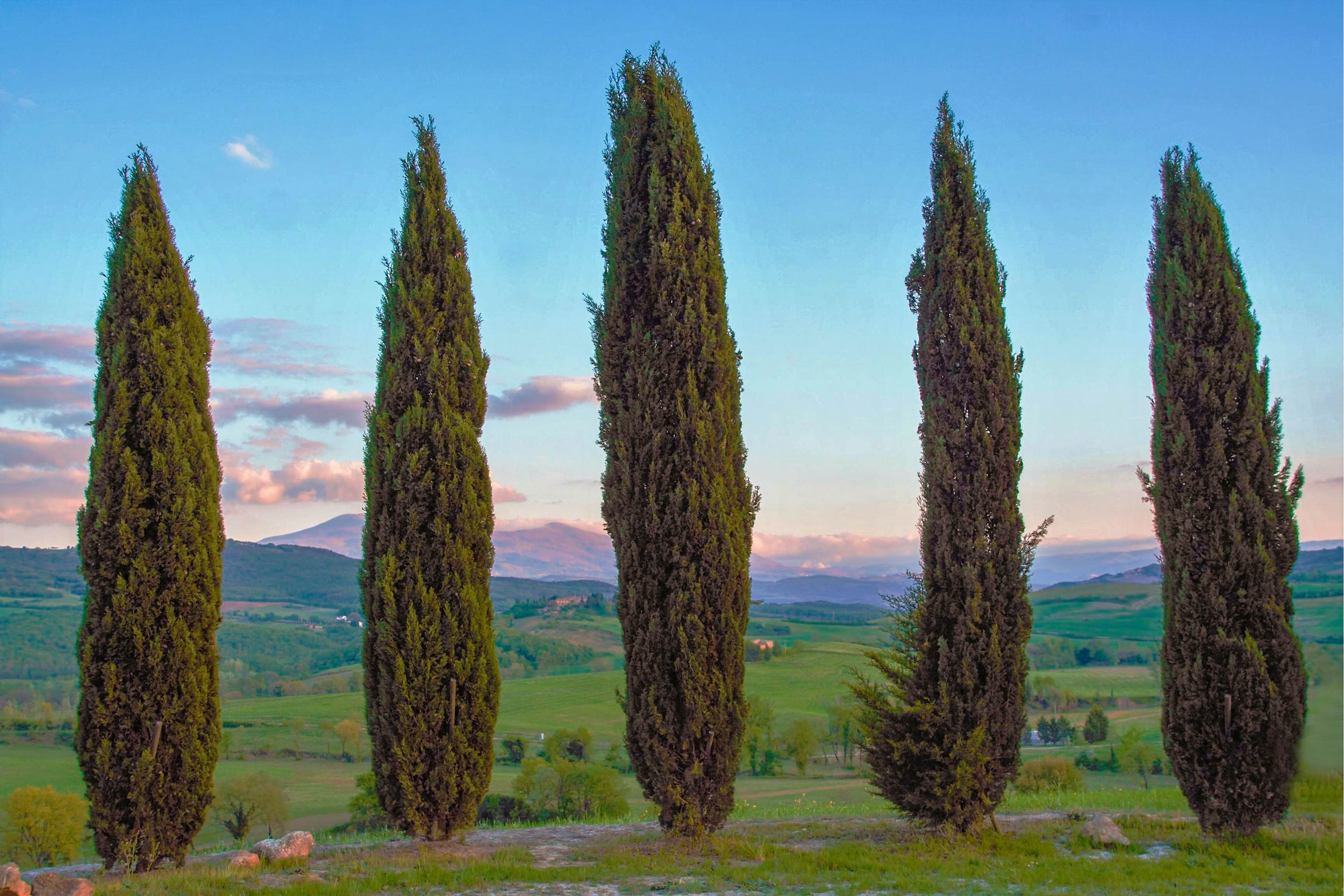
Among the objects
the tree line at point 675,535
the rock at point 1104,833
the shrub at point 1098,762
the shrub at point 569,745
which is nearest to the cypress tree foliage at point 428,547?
the tree line at point 675,535

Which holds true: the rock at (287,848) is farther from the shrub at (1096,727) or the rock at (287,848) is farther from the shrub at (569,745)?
the shrub at (1096,727)

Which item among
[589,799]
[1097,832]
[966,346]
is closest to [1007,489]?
[966,346]

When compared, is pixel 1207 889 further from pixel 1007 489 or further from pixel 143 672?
pixel 143 672

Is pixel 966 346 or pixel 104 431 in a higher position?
pixel 966 346

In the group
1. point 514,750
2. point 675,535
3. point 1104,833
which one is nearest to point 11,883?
point 675,535

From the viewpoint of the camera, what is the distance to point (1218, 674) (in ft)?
33.4

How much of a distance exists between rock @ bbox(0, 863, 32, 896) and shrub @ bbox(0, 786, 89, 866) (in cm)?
1616

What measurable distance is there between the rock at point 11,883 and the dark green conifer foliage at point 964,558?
904 centimetres

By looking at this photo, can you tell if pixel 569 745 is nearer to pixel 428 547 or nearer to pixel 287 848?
pixel 287 848

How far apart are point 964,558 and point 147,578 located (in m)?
9.72

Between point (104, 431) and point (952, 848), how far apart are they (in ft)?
36.5

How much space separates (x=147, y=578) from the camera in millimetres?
9742

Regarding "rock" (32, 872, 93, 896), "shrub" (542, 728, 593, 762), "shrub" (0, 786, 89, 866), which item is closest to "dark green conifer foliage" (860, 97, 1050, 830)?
"rock" (32, 872, 93, 896)

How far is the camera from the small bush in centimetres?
2275
